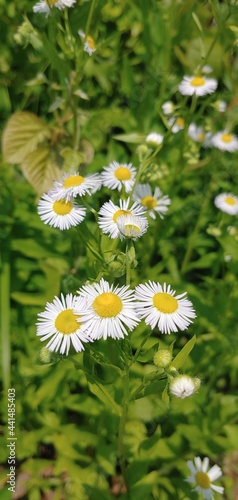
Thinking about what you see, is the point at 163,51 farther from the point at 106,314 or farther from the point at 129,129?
the point at 106,314

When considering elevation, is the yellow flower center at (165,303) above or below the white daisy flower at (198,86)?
below

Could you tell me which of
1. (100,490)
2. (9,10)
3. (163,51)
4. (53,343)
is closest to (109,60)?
(163,51)

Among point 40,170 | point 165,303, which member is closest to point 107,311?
point 165,303

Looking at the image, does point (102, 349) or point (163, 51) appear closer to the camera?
point (102, 349)

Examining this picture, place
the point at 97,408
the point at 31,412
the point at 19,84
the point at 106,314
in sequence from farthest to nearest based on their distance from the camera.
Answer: the point at 19,84 < the point at 31,412 < the point at 97,408 < the point at 106,314

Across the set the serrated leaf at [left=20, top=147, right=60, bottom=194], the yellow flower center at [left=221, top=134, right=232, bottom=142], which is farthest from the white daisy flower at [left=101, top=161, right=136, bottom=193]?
the yellow flower center at [left=221, top=134, right=232, bottom=142]

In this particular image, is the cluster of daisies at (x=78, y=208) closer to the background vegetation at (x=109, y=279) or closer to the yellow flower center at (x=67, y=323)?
the background vegetation at (x=109, y=279)

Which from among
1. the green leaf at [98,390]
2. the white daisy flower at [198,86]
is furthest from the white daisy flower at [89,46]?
the green leaf at [98,390]
